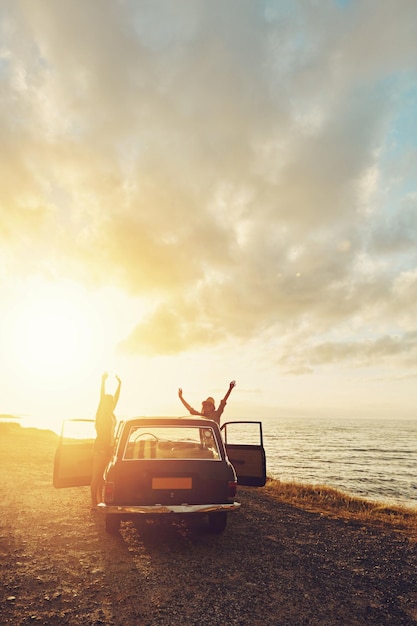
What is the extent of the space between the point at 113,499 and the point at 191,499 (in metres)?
1.22

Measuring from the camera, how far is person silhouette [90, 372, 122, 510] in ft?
26.7

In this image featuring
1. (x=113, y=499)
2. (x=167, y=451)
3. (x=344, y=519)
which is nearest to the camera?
(x=113, y=499)

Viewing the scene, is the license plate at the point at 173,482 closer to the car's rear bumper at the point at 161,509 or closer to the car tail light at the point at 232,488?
the car's rear bumper at the point at 161,509

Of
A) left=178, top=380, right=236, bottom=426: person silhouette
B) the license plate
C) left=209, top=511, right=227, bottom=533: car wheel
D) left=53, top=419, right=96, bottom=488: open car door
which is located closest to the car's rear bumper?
the license plate

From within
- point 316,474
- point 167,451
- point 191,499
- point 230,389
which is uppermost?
point 230,389

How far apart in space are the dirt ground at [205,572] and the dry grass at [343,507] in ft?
1.76

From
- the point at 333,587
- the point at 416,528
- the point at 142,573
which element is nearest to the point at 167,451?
the point at 142,573

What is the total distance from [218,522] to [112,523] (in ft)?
5.98

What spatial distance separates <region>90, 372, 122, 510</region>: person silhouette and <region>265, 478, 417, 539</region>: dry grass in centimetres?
495

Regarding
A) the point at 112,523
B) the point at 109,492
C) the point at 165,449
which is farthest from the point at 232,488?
the point at 112,523

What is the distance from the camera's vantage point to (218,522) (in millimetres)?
7086

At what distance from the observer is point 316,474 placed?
2928 cm

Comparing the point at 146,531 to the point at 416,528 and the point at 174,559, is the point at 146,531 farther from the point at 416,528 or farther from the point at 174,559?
the point at 416,528

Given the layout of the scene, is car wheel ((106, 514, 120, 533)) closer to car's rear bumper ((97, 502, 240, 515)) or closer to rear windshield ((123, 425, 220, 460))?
car's rear bumper ((97, 502, 240, 515))
